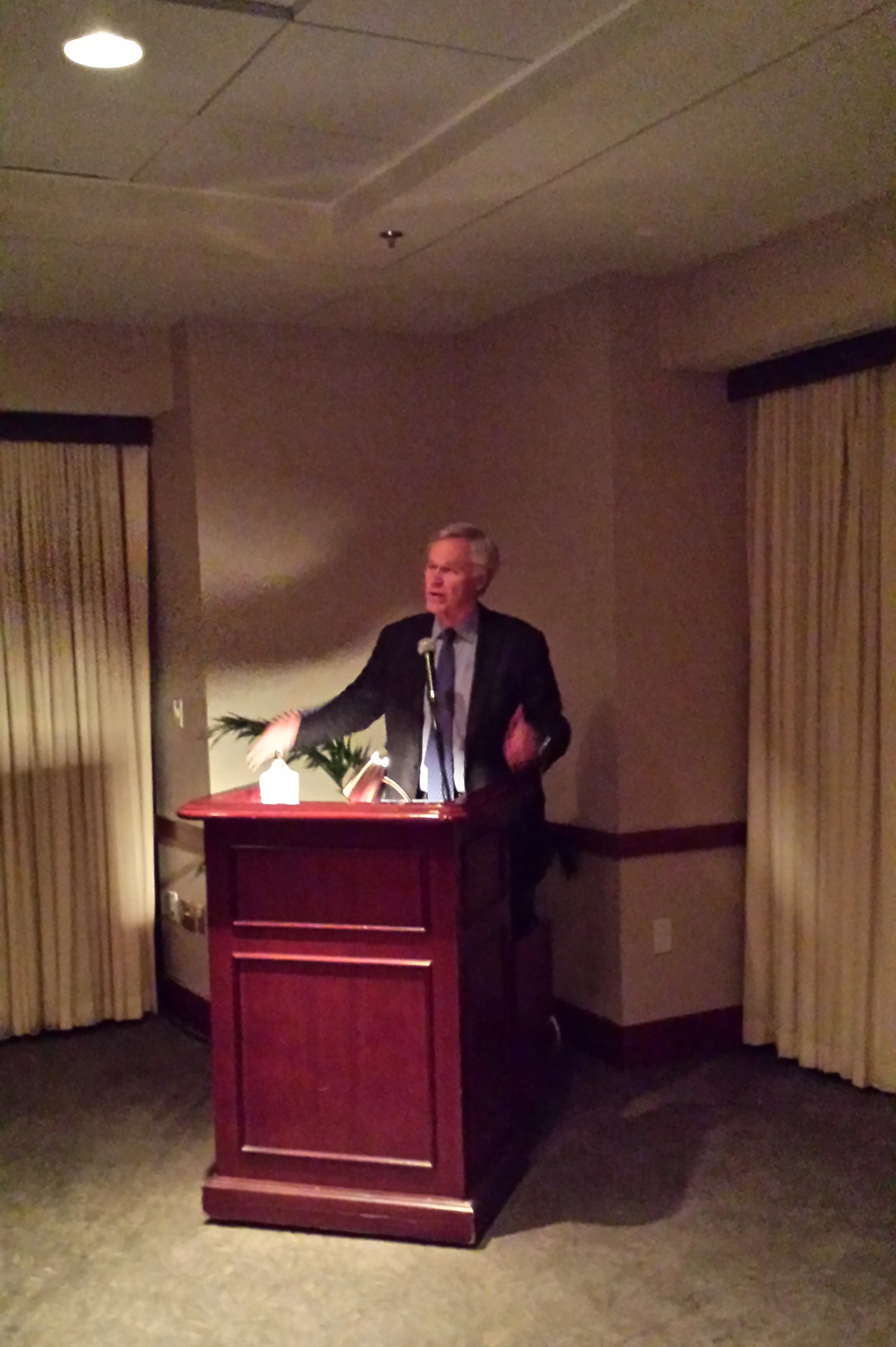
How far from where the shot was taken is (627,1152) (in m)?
3.16

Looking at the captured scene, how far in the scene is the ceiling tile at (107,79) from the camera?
2160 millimetres

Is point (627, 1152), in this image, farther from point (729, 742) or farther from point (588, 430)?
point (588, 430)

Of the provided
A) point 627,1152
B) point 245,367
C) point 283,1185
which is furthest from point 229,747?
point 627,1152

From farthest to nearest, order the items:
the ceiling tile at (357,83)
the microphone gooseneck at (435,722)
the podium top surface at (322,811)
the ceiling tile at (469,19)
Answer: the microphone gooseneck at (435,722), the podium top surface at (322,811), the ceiling tile at (357,83), the ceiling tile at (469,19)

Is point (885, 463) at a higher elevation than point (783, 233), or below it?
below

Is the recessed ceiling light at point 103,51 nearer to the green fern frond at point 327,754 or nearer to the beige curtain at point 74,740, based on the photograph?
the green fern frond at point 327,754

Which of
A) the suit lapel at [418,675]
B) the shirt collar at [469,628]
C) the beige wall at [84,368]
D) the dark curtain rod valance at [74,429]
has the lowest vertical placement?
the suit lapel at [418,675]

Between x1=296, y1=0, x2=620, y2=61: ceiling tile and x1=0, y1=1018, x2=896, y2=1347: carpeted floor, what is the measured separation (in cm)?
258

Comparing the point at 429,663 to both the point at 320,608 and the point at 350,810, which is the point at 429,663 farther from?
the point at 320,608

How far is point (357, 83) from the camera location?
2480 millimetres

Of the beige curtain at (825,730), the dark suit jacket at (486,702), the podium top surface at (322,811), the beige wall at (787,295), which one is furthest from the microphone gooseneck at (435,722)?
the beige wall at (787,295)

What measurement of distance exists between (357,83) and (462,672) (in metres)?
1.45

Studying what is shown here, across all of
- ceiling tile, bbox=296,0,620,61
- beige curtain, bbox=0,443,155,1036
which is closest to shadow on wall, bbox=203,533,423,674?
beige curtain, bbox=0,443,155,1036

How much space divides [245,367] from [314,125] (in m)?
1.45
